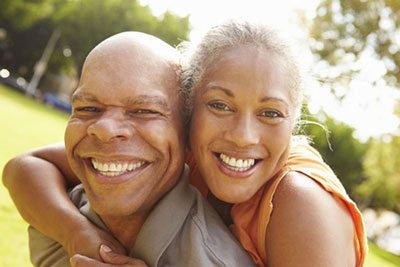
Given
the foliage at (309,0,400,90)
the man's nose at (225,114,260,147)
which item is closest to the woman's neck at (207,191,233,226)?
the man's nose at (225,114,260,147)

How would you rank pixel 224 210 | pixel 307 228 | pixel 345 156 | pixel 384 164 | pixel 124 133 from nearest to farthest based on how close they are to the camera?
pixel 307 228
pixel 124 133
pixel 224 210
pixel 384 164
pixel 345 156

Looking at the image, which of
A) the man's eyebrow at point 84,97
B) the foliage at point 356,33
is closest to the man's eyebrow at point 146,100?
the man's eyebrow at point 84,97

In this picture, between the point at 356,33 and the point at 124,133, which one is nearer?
the point at 124,133

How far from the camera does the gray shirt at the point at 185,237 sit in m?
1.99

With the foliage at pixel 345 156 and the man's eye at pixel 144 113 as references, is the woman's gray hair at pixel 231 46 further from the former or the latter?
the foliage at pixel 345 156

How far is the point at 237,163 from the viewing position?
223 centimetres

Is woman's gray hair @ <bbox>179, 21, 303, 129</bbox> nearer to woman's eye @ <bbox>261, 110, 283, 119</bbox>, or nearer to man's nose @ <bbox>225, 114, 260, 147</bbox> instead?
woman's eye @ <bbox>261, 110, 283, 119</bbox>

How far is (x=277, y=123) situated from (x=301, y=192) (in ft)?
1.37

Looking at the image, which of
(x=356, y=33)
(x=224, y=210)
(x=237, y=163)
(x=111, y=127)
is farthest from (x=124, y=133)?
(x=356, y=33)

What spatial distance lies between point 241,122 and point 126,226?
91cm

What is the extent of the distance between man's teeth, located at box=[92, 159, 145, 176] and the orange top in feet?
2.21

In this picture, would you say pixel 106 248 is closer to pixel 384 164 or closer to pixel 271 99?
pixel 271 99

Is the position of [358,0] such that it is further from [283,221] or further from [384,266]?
[283,221]

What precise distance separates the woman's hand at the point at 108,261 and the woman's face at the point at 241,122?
1.95 feet
